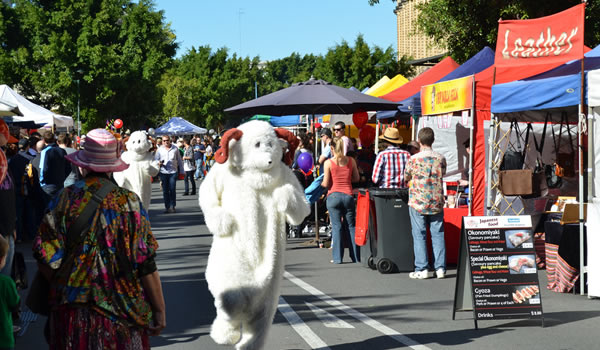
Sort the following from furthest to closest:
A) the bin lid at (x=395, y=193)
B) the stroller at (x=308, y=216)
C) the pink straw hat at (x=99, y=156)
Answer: the stroller at (x=308, y=216) → the bin lid at (x=395, y=193) → the pink straw hat at (x=99, y=156)

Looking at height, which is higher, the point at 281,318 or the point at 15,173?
the point at 15,173

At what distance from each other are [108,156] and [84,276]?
649 millimetres

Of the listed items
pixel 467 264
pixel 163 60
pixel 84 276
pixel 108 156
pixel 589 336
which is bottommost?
pixel 589 336

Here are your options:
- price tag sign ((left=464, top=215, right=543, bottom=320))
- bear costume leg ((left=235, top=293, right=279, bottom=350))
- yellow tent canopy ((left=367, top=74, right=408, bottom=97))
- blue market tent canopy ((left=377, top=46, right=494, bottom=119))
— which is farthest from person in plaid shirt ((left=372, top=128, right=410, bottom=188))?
yellow tent canopy ((left=367, top=74, right=408, bottom=97))

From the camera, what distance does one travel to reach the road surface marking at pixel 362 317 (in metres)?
7.04

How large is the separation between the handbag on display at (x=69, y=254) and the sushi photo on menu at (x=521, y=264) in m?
4.73

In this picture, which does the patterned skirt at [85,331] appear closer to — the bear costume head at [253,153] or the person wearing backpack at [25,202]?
the bear costume head at [253,153]

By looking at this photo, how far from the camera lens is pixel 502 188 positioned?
11328mm

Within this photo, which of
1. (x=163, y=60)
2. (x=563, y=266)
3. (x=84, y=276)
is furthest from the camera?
(x=163, y=60)

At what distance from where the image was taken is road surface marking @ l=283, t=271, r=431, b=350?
704cm

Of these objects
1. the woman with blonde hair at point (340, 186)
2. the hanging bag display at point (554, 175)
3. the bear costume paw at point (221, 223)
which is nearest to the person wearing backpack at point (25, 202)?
the woman with blonde hair at point (340, 186)

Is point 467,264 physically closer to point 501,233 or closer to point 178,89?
point 501,233

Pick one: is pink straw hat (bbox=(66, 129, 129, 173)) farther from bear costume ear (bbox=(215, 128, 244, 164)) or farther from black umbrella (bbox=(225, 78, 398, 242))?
black umbrella (bbox=(225, 78, 398, 242))

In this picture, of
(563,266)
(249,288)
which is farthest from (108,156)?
(563,266)
